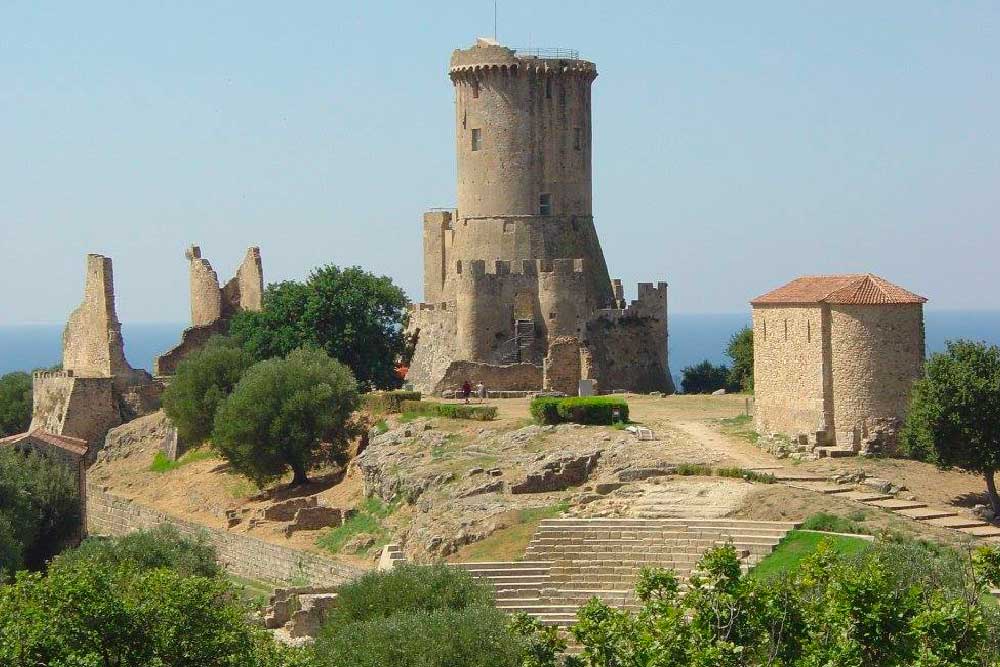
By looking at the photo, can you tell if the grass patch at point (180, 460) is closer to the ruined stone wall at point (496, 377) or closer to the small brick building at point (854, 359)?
the ruined stone wall at point (496, 377)

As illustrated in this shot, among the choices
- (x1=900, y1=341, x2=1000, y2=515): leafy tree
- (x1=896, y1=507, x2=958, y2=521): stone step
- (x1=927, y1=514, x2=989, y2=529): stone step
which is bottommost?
(x1=927, y1=514, x2=989, y2=529): stone step

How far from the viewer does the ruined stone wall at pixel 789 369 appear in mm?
46875

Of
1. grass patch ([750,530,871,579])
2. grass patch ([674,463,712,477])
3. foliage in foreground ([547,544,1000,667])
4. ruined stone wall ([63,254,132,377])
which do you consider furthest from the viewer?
ruined stone wall ([63,254,132,377])

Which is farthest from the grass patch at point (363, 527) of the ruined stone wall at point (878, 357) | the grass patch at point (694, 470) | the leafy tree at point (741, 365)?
the leafy tree at point (741, 365)

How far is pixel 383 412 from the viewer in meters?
59.7

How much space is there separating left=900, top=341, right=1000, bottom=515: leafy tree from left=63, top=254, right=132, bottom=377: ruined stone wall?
35.3 meters

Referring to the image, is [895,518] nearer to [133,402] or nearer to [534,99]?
[534,99]

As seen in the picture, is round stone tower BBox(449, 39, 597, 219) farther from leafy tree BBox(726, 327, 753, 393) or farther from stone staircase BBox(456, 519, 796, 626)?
stone staircase BBox(456, 519, 796, 626)

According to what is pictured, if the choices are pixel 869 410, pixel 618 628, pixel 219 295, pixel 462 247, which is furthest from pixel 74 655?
pixel 219 295

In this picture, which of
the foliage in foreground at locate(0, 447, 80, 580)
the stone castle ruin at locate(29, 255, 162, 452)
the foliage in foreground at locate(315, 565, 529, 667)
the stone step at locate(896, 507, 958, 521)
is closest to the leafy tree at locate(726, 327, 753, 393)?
→ the stone castle ruin at locate(29, 255, 162, 452)

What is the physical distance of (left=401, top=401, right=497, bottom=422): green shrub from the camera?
2184 inches

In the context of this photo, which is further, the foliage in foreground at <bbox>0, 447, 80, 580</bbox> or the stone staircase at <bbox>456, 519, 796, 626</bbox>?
the foliage in foreground at <bbox>0, 447, 80, 580</bbox>

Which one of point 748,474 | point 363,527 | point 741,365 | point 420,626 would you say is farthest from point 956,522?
point 741,365

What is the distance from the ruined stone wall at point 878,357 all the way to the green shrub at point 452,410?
12.4 meters
